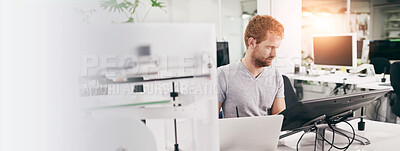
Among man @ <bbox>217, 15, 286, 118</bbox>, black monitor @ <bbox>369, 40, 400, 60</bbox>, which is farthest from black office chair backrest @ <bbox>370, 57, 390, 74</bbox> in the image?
man @ <bbox>217, 15, 286, 118</bbox>

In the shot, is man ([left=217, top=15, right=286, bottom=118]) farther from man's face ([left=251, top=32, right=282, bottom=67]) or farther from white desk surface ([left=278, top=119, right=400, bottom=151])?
white desk surface ([left=278, top=119, right=400, bottom=151])

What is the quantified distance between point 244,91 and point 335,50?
229 centimetres

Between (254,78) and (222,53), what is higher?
(222,53)

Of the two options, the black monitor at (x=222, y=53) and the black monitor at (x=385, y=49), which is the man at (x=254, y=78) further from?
the black monitor at (x=385, y=49)

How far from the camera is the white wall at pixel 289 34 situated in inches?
166

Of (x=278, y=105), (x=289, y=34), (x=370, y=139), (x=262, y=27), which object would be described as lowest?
(x=370, y=139)

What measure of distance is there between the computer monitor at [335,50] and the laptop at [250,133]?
108 inches

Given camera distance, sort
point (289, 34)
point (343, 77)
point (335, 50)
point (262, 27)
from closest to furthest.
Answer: point (262, 27), point (343, 77), point (335, 50), point (289, 34)

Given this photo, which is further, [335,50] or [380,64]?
[380,64]

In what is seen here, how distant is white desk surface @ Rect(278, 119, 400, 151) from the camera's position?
1.26 meters

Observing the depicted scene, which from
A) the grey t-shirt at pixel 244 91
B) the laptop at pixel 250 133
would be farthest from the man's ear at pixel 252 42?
the laptop at pixel 250 133

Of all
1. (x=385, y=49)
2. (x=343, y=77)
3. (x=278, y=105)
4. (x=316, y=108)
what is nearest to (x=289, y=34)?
(x=343, y=77)

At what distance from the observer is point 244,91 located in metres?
1.63

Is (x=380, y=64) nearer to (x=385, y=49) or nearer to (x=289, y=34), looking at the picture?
(x=385, y=49)
